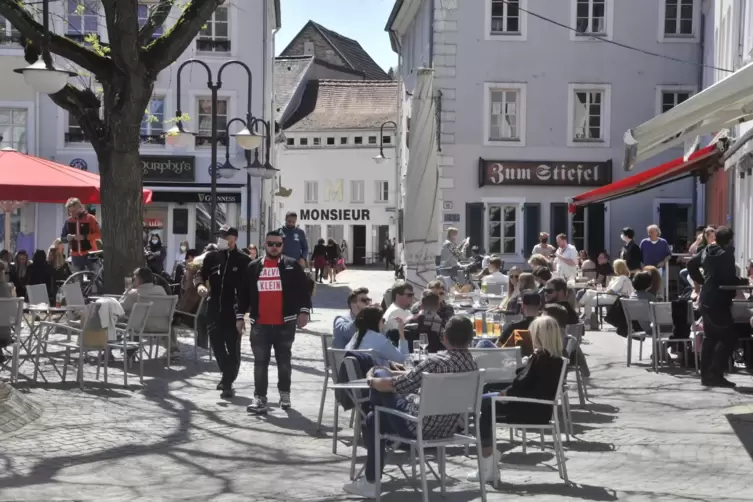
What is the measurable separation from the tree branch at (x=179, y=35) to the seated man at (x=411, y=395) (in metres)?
8.68

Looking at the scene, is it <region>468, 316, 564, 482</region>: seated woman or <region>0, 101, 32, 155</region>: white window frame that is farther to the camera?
<region>0, 101, 32, 155</region>: white window frame

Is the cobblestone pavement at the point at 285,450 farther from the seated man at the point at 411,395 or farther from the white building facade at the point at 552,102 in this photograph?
the white building facade at the point at 552,102

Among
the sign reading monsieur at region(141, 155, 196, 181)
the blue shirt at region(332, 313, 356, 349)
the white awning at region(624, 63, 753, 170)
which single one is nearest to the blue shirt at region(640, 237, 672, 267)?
the white awning at region(624, 63, 753, 170)

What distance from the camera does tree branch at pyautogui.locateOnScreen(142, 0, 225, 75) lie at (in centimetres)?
1639

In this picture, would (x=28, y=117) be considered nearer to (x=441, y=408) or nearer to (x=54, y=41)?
(x=54, y=41)

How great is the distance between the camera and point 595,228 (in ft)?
115

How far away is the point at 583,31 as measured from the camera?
1379 inches

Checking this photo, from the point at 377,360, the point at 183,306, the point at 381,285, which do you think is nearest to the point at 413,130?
the point at 183,306

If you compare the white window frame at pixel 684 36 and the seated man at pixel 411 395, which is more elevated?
the white window frame at pixel 684 36

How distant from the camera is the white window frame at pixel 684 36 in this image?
34812mm

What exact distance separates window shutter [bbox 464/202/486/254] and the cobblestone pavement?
19.7 meters

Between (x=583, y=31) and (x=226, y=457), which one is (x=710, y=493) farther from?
(x=583, y=31)

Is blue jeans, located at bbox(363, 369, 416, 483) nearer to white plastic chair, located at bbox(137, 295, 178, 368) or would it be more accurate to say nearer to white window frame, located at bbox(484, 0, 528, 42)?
white plastic chair, located at bbox(137, 295, 178, 368)

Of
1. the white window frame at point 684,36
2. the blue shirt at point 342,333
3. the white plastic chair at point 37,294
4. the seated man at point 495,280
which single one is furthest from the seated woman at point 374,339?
the white window frame at point 684,36
